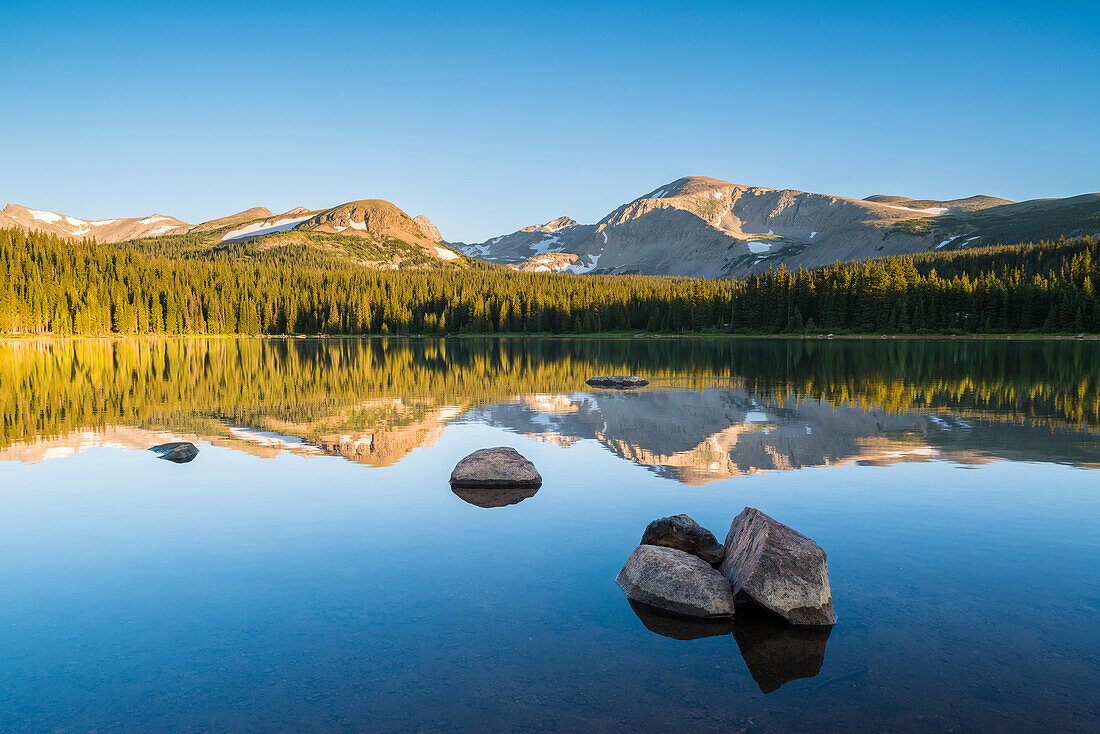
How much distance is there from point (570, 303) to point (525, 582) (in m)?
180

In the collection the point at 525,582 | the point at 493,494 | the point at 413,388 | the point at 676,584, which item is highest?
the point at 676,584

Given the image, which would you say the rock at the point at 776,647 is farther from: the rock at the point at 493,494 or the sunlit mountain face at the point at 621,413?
the sunlit mountain face at the point at 621,413

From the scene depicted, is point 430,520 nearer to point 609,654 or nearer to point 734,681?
point 609,654

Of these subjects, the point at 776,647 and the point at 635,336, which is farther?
the point at 635,336

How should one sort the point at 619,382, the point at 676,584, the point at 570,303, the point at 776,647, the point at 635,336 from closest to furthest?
the point at 776,647 < the point at 676,584 < the point at 619,382 < the point at 635,336 < the point at 570,303

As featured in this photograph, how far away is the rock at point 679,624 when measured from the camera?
9.96m

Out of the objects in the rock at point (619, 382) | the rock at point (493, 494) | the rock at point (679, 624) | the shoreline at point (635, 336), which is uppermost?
the rock at point (679, 624)

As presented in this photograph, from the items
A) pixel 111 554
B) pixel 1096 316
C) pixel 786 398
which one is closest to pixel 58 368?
pixel 111 554

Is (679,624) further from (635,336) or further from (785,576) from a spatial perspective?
(635,336)

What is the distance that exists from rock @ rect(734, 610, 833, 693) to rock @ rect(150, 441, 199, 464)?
1940 cm

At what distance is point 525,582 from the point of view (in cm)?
1154

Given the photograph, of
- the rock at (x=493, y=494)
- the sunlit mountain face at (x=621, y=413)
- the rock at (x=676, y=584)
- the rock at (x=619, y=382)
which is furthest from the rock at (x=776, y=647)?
the rock at (x=619, y=382)

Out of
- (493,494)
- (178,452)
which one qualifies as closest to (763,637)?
(493,494)

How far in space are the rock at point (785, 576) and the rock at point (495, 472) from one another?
821cm
